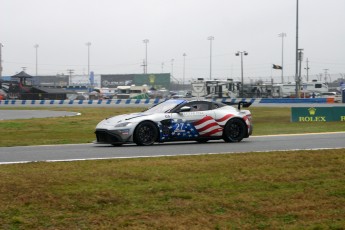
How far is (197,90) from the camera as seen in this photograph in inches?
1709

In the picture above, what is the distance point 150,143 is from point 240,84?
157 feet

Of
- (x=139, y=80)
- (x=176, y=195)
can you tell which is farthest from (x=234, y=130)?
(x=139, y=80)

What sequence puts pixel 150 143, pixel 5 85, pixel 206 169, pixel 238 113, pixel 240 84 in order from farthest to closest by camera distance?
1. pixel 5 85
2. pixel 240 84
3. pixel 238 113
4. pixel 150 143
5. pixel 206 169

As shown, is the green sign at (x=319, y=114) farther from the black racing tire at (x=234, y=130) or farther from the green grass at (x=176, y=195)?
the green grass at (x=176, y=195)

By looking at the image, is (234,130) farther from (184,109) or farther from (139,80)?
(139,80)

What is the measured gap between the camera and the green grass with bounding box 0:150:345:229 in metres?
6.36

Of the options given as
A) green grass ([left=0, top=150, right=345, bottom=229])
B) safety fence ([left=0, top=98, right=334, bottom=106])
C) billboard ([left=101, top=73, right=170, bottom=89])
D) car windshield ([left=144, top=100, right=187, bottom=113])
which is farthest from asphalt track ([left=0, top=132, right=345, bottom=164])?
billboard ([left=101, top=73, right=170, bottom=89])

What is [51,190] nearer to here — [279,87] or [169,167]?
[169,167]

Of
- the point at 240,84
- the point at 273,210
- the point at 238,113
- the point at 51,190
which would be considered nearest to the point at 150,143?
the point at 238,113

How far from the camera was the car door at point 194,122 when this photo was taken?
15328mm

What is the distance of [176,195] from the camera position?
7.49m

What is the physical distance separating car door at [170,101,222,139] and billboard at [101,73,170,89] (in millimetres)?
94442

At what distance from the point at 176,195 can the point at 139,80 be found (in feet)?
371

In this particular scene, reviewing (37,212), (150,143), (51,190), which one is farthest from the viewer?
(150,143)
